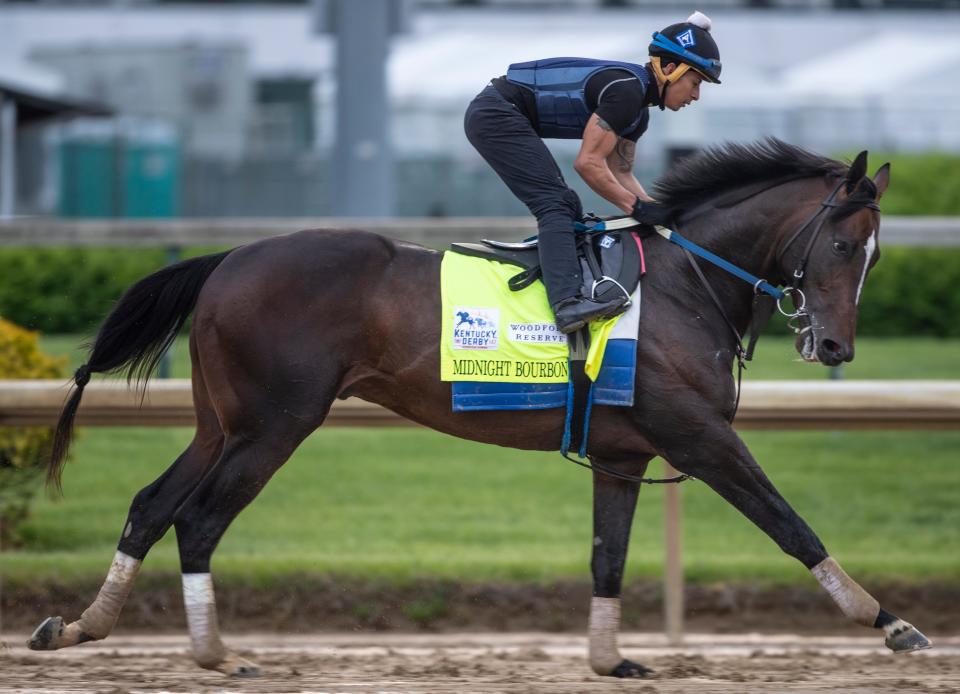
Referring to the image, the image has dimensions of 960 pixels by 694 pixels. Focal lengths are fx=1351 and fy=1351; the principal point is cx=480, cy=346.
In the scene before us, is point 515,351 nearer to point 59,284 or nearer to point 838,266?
point 838,266

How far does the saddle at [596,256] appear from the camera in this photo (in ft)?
16.3

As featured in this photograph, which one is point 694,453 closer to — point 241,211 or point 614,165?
point 614,165

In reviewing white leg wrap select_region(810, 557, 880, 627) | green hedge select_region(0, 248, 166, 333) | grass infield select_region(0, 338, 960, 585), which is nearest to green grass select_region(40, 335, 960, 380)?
grass infield select_region(0, 338, 960, 585)

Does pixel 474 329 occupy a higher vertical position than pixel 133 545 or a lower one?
higher

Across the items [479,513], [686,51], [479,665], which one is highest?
[686,51]

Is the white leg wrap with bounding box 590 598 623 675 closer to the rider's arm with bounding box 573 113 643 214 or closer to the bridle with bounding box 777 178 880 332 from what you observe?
the bridle with bounding box 777 178 880 332

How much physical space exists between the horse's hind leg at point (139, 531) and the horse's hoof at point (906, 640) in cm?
259

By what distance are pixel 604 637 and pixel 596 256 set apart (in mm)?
1451

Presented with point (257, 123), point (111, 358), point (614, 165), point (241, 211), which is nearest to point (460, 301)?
point (614, 165)

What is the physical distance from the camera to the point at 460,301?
500 cm

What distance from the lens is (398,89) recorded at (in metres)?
19.5

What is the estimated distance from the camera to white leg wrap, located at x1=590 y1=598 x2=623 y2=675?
16.8 ft

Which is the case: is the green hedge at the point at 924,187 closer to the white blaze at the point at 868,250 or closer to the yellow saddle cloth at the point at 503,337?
the white blaze at the point at 868,250

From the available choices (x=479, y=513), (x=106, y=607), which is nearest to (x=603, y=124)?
(x=106, y=607)
